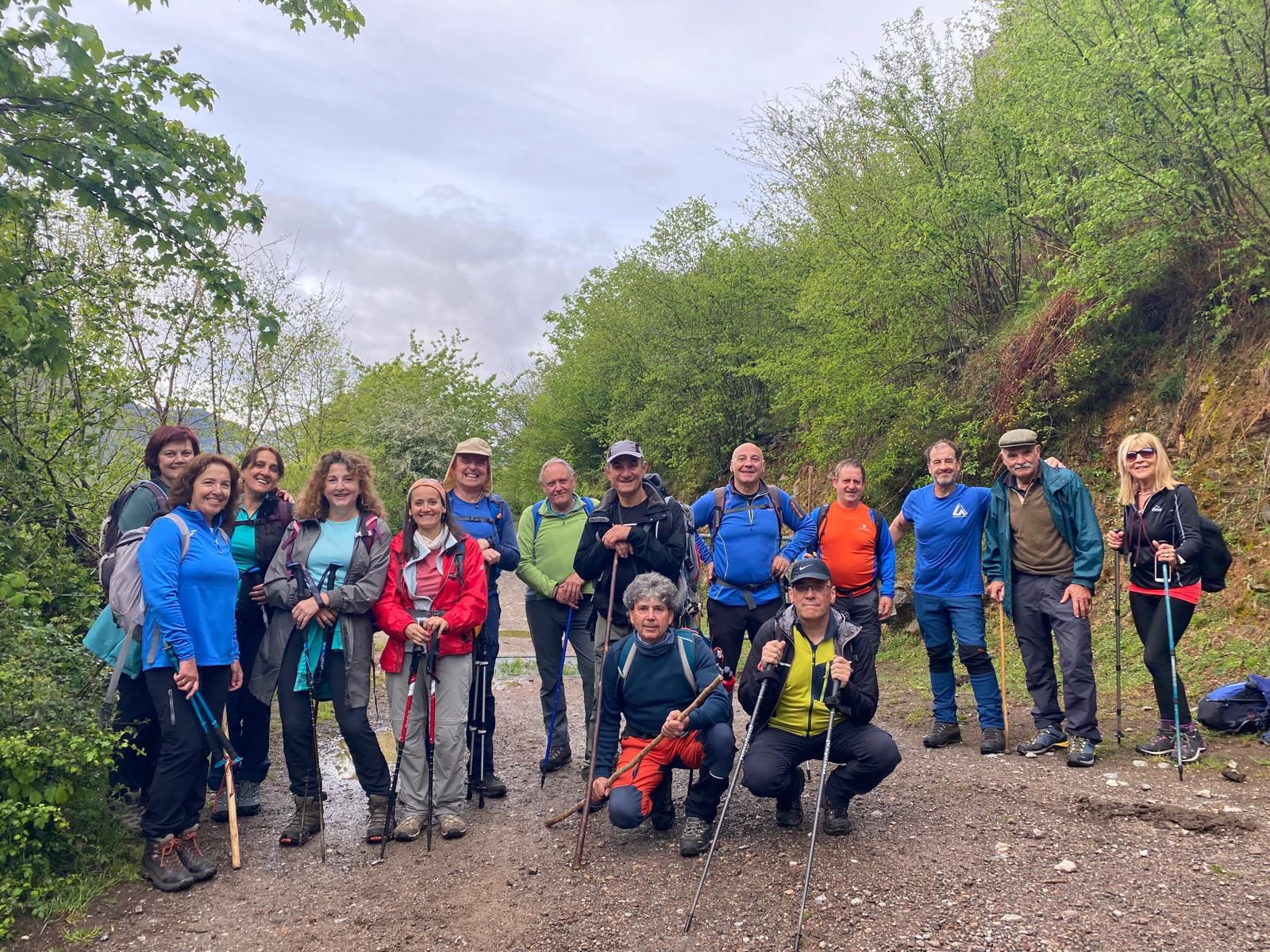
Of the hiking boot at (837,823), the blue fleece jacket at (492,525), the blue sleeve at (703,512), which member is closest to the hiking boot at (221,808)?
the blue fleece jacket at (492,525)

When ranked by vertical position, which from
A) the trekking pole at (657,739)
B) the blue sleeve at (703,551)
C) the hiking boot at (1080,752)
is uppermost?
the blue sleeve at (703,551)

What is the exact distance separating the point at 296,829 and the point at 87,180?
4263 millimetres

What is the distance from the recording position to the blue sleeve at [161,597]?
416 cm

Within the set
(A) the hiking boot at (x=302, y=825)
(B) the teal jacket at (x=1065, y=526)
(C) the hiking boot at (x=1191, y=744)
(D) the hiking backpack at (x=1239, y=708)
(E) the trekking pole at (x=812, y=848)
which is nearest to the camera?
(E) the trekking pole at (x=812, y=848)

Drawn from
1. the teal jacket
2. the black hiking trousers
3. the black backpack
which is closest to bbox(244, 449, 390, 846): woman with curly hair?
the black hiking trousers

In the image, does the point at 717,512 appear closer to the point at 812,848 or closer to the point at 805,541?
the point at 805,541

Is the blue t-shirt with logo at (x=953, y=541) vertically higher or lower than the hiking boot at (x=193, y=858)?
higher

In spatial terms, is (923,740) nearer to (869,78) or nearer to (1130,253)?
(1130,253)

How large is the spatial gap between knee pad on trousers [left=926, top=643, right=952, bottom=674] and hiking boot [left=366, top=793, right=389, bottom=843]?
3.92 m

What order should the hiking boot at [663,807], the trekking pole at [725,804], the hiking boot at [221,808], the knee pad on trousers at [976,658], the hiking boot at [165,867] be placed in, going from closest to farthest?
the trekking pole at [725,804], the hiking boot at [165,867], the hiking boot at [663,807], the hiking boot at [221,808], the knee pad on trousers at [976,658]

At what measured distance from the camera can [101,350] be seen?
267 inches

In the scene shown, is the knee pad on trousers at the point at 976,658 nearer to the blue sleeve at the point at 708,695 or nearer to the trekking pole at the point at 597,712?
the blue sleeve at the point at 708,695

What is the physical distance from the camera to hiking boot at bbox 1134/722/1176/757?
5.41m

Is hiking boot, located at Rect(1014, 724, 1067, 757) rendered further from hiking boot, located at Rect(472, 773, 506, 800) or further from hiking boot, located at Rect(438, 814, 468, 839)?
hiking boot, located at Rect(438, 814, 468, 839)
